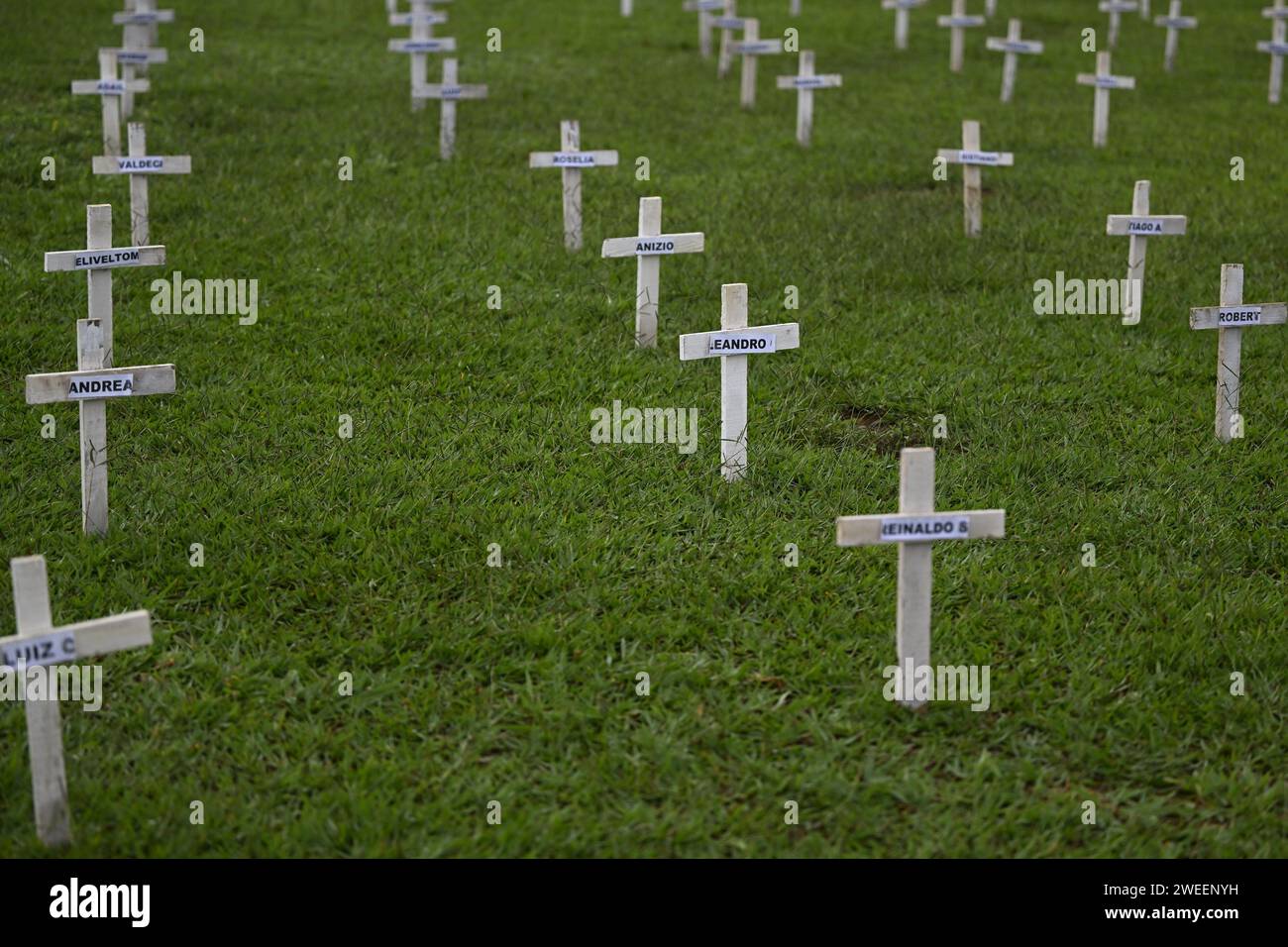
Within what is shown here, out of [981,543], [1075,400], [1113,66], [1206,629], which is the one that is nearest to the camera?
[1206,629]

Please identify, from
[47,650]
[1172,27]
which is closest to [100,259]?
[47,650]

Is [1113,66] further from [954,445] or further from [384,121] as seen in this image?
[954,445]

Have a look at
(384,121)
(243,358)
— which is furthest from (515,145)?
(243,358)

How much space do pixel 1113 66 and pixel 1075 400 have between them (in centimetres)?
1346

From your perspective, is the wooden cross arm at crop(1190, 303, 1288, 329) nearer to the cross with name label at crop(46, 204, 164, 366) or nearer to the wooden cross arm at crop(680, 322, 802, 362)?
the wooden cross arm at crop(680, 322, 802, 362)

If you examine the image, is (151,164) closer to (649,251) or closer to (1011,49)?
(649,251)

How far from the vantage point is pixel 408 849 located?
4.52m

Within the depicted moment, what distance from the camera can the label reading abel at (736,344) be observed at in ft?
23.2

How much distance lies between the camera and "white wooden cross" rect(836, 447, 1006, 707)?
5145 millimetres

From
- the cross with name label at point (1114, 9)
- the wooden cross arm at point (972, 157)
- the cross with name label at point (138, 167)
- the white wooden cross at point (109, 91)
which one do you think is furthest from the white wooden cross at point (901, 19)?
the cross with name label at point (138, 167)

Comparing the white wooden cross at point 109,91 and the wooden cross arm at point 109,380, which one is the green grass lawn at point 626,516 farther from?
the wooden cross arm at point 109,380

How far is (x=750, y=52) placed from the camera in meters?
15.9

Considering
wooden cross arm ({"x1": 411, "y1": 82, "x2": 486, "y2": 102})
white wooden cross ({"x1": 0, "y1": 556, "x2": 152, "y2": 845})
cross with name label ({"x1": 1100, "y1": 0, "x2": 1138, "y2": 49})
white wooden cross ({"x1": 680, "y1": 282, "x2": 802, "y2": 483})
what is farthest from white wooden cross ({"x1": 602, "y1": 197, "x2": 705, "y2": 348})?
cross with name label ({"x1": 1100, "y1": 0, "x2": 1138, "y2": 49})

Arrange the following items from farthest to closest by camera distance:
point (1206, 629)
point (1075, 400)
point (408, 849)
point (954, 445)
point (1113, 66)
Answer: point (1113, 66), point (1075, 400), point (954, 445), point (1206, 629), point (408, 849)
